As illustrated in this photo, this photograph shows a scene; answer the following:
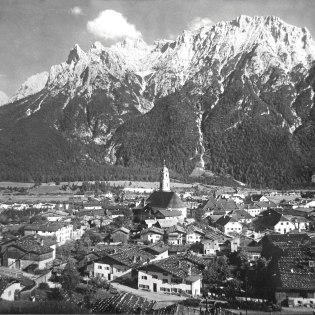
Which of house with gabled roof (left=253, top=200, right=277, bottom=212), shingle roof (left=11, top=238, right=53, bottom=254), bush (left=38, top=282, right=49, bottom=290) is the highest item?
house with gabled roof (left=253, top=200, right=277, bottom=212)

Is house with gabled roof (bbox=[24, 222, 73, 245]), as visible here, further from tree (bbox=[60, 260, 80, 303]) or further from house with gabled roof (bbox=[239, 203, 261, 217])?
house with gabled roof (bbox=[239, 203, 261, 217])

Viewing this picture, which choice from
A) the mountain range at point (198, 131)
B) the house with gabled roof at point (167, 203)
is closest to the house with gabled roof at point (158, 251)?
the house with gabled roof at point (167, 203)


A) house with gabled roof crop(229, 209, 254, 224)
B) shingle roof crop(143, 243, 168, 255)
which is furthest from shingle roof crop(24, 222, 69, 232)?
house with gabled roof crop(229, 209, 254, 224)

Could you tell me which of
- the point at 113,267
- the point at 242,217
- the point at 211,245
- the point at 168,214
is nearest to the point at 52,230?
the point at 113,267

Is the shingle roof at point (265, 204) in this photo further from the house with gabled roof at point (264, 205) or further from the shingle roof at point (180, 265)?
the shingle roof at point (180, 265)

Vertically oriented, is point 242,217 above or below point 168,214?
below

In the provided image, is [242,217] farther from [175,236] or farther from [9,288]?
[9,288]
